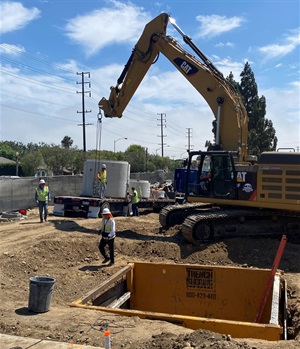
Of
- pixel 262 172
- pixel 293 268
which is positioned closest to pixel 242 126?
pixel 262 172

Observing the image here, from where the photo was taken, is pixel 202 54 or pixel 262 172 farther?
pixel 202 54

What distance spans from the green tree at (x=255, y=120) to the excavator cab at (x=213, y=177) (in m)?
32.5

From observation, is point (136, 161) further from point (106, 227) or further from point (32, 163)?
point (106, 227)

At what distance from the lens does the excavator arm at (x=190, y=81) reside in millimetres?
14320

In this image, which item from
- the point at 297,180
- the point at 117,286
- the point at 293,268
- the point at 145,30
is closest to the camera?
the point at 117,286

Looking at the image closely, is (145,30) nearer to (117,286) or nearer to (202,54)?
(202,54)

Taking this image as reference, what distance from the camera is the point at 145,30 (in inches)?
622

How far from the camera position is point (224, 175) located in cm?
1352

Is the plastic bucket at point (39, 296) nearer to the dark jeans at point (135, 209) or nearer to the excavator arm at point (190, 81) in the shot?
the excavator arm at point (190, 81)

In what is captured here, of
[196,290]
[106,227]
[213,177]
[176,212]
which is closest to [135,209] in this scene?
[176,212]

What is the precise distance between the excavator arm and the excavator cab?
805mm

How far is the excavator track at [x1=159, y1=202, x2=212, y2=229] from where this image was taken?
14.9 m

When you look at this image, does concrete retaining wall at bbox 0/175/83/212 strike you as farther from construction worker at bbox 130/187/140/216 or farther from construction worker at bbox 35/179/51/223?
construction worker at bbox 130/187/140/216

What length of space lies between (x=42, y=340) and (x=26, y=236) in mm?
8723
